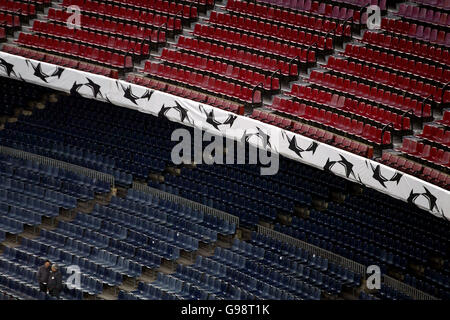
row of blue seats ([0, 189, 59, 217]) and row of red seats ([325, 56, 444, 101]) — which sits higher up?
row of red seats ([325, 56, 444, 101])

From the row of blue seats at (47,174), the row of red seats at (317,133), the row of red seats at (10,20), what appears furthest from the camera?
the row of red seats at (10,20)

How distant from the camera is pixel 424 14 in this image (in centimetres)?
1775

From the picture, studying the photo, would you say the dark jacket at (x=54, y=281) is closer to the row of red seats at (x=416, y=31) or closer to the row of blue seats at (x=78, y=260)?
the row of blue seats at (x=78, y=260)

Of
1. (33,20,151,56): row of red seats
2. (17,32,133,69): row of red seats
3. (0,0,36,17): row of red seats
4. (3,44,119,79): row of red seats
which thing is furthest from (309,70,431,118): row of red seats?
(0,0,36,17): row of red seats

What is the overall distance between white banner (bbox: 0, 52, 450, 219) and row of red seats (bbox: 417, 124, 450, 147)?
4.74 ft

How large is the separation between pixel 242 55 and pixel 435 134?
4526 millimetres

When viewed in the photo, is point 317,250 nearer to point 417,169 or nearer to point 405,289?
point 405,289

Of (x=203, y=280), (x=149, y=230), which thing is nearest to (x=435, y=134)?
(x=203, y=280)

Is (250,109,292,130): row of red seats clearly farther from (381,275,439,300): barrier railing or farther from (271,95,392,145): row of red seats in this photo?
(381,275,439,300): barrier railing

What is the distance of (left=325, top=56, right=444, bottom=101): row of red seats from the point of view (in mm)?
16281

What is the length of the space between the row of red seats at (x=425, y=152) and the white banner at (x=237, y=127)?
0.98 m

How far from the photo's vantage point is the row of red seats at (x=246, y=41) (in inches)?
708

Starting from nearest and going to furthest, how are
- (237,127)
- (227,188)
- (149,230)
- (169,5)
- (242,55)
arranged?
(237,127) → (149,230) → (227,188) → (242,55) → (169,5)

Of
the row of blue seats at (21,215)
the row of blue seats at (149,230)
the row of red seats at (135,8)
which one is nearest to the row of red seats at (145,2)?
the row of red seats at (135,8)
